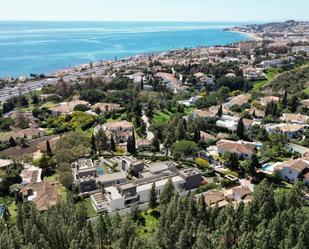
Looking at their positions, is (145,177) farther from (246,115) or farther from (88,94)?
(88,94)

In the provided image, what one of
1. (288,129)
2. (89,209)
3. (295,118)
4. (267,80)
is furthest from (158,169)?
(267,80)

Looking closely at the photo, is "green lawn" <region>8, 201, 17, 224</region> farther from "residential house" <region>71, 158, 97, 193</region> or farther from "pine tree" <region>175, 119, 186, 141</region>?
"pine tree" <region>175, 119, 186, 141</region>

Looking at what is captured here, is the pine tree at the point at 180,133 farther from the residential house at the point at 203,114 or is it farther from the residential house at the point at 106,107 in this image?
the residential house at the point at 106,107

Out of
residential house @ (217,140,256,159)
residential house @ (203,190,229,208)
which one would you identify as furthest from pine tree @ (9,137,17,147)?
residential house @ (203,190,229,208)

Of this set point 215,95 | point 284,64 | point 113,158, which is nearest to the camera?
point 113,158

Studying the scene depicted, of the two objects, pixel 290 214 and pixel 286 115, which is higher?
pixel 290 214

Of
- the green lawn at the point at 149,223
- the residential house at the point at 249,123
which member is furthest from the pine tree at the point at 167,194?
the residential house at the point at 249,123

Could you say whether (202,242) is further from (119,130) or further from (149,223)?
(119,130)

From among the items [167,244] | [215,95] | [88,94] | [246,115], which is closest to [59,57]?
[88,94]
